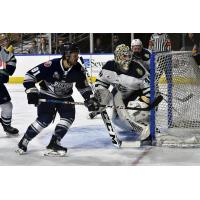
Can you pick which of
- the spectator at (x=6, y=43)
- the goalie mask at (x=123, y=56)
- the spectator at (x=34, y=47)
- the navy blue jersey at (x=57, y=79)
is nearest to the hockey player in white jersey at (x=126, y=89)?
the goalie mask at (x=123, y=56)

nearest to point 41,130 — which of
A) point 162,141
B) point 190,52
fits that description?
point 162,141

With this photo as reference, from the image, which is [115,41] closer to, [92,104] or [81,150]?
[92,104]

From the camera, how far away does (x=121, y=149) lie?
3.19 meters

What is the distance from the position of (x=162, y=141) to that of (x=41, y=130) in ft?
2.61

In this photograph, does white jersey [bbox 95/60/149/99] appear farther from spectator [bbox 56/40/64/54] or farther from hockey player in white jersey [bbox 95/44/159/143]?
spectator [bbox 56/40/64/54]

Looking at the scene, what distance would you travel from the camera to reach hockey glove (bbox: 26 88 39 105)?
9.95ft

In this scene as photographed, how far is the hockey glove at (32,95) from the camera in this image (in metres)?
3.03

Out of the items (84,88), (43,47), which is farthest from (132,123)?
(43,47)

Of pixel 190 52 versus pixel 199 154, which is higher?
pixel 190 52

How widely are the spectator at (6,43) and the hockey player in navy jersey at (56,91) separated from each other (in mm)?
251

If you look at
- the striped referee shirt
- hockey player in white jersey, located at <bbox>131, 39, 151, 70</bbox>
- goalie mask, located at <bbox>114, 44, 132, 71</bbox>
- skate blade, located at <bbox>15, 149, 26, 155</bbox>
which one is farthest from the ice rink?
the striped referee shirt

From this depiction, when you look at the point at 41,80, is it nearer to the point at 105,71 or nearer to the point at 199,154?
the point at 105,71

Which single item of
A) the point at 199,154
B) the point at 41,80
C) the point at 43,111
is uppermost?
the point at 41,80

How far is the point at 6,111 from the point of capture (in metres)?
3.23
